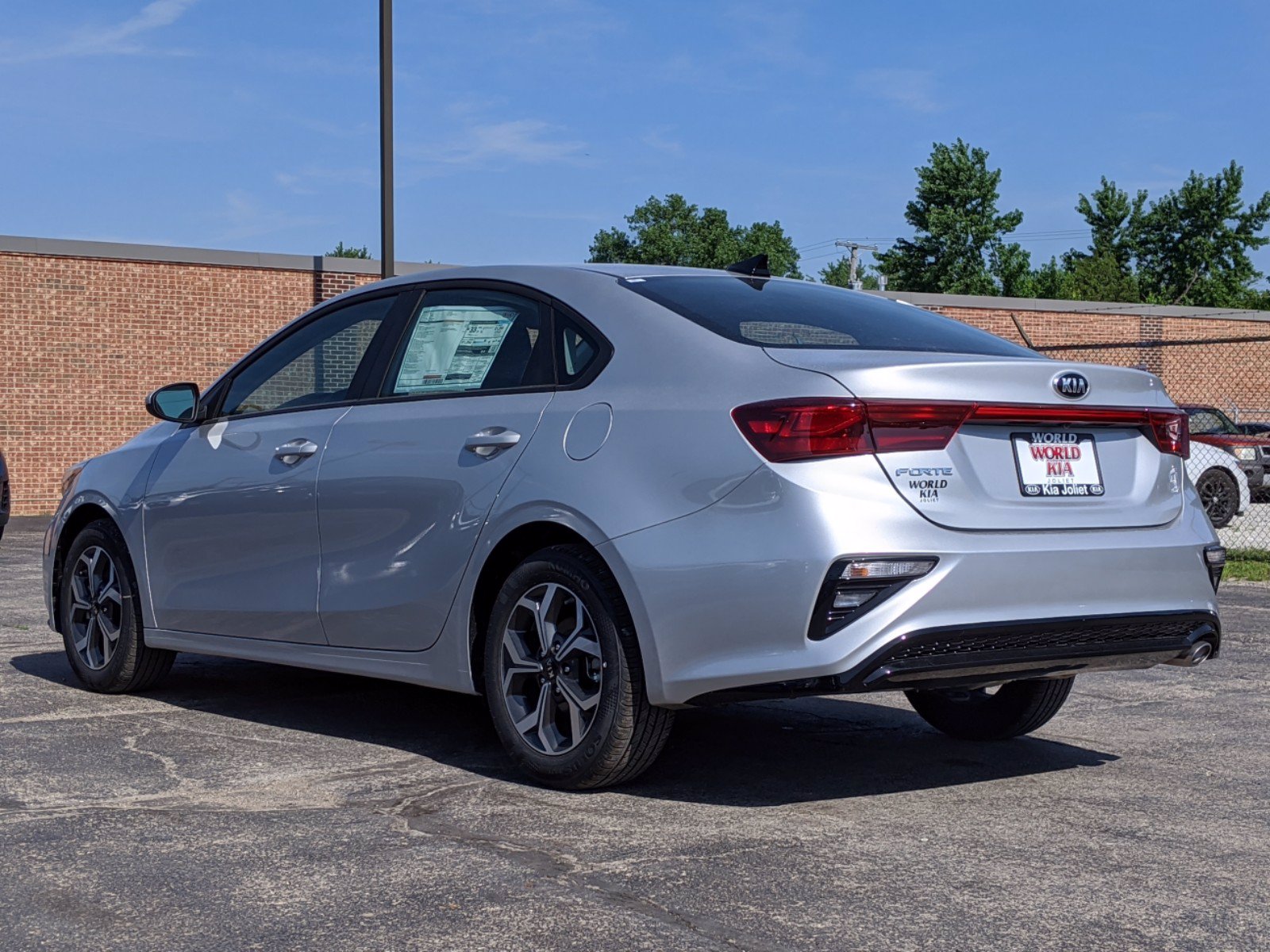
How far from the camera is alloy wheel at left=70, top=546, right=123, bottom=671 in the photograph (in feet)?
21.9

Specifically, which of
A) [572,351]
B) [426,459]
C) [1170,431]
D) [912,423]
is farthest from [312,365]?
[1170,431]

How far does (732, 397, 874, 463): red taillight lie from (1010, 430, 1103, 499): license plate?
51 cm

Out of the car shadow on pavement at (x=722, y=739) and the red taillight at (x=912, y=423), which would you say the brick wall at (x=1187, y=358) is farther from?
the red taillight at (x=912, y=423)

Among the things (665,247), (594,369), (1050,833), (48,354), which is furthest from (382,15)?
(665,247)

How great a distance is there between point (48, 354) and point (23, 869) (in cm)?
2059

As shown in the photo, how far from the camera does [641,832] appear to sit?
14.1 ft

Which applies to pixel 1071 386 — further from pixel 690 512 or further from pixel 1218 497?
pixel 1218 497

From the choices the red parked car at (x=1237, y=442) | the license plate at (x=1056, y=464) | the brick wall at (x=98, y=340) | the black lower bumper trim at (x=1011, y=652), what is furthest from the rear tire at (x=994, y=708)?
the brick wall at (x=98, y=340)

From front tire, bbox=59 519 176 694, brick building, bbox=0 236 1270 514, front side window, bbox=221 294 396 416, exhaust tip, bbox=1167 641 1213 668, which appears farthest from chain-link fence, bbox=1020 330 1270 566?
front tire, bbox=59 519 176 694

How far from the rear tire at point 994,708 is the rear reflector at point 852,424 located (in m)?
1.42

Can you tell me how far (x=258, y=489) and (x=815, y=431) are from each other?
248 centimetres

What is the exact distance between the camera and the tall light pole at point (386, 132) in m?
20.1

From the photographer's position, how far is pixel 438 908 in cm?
356

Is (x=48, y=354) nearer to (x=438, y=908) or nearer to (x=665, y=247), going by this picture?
(x=438, y=908)
